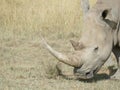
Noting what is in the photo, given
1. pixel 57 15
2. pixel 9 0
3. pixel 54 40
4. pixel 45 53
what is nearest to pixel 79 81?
pixel 45 53

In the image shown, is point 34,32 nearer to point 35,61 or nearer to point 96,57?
point 35,61

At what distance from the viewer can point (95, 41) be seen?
27.1 feet

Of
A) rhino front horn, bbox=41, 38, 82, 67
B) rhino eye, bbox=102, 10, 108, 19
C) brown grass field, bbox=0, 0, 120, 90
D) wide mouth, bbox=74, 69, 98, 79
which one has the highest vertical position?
rhino eye, bbox=102, 10, 108, 19

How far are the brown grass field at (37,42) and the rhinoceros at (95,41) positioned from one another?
0.36 m

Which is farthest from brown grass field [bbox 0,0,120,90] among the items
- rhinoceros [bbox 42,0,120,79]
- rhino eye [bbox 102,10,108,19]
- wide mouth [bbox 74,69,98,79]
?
rhino eye [bbox 102,10,108,19]

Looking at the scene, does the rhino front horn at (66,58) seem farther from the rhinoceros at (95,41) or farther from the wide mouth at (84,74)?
the wide mouth at (84,74)

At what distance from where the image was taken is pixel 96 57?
820cm

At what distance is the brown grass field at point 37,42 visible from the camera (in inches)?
330

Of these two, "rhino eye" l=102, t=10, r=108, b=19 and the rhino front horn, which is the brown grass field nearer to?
the rhino front horn

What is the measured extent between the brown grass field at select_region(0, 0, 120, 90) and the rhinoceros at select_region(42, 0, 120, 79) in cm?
36

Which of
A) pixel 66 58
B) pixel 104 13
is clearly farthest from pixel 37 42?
pixel 66 58

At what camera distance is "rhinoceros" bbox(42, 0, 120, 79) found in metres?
8.05

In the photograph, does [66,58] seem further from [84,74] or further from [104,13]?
[104,13]

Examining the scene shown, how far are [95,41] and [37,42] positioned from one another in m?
3.92
